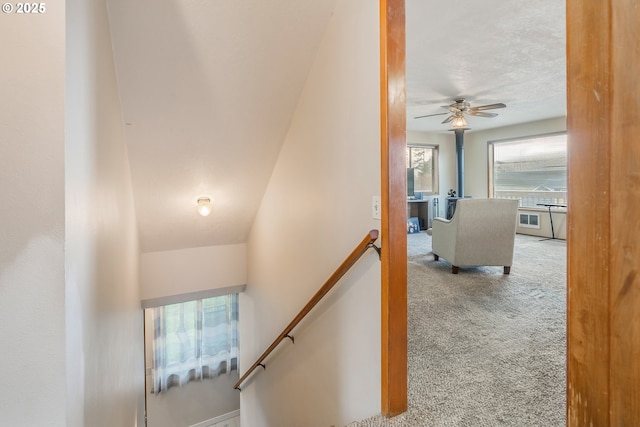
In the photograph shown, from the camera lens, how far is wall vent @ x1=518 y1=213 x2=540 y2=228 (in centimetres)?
626

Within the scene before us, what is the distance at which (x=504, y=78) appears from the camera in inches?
147

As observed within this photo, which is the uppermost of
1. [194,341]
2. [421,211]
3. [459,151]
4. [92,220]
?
[459,151]

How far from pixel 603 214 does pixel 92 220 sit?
1.73 metres

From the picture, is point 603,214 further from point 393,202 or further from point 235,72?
point 235,72

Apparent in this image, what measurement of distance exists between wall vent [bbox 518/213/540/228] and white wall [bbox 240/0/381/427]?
18.8 feet

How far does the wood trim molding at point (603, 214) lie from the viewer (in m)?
0.54

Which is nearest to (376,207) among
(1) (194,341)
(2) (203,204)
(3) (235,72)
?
(3) (235,72)

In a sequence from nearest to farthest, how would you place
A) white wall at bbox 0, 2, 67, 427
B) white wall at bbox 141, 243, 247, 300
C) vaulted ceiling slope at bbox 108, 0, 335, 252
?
white wall at bbox 0, 2, 67, 427
vaulted ceiling slope at bbox 108, 0, 335, 252
white wall at bbox 141, 243, 247, 300

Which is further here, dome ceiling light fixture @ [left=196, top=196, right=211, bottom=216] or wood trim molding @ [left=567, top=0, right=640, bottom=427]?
dome ceiling light fixture @ [left=196, top=196, right=211, bottom=216]

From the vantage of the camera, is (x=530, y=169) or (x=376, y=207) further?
(x=530, y=169)

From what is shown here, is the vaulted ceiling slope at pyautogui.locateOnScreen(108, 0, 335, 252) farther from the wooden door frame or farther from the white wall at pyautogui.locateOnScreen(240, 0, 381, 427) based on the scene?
the wooden door frame

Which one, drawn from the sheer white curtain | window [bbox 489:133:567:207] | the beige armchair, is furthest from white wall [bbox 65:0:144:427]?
window [bbox 489:133:567:207]

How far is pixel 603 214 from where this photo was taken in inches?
22.9

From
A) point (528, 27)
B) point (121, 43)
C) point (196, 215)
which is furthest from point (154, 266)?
point (528, 27)
